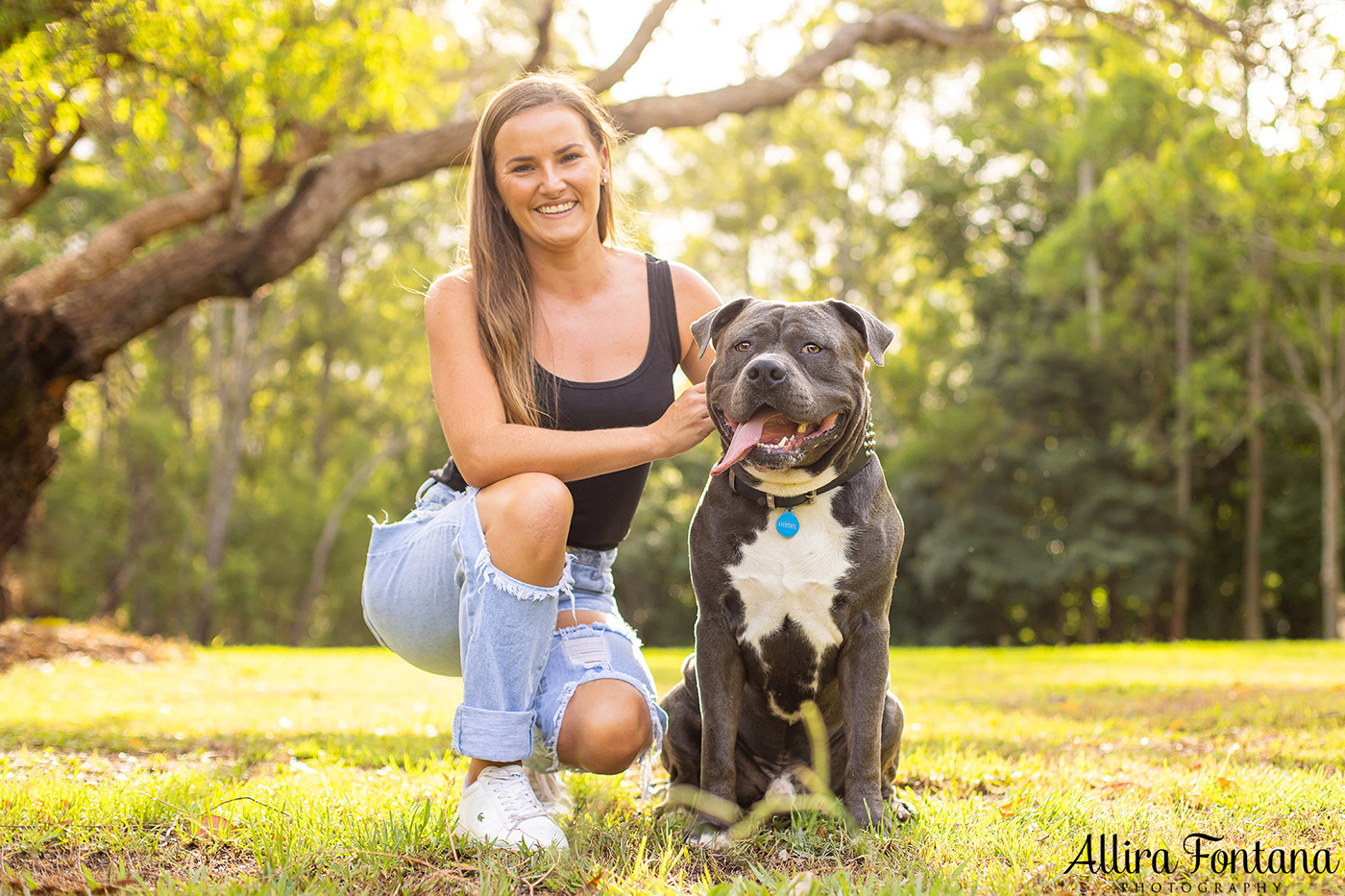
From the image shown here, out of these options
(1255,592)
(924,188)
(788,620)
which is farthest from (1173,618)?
(788,620)

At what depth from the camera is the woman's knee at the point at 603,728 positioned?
9.30 ft

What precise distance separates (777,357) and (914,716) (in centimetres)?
366

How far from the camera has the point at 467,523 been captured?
300cm

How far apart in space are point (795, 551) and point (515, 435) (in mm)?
893

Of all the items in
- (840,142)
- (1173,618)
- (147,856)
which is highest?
(840,142)

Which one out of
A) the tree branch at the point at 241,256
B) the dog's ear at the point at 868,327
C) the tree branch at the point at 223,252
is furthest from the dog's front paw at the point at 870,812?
the tree branch at the point at 241,256

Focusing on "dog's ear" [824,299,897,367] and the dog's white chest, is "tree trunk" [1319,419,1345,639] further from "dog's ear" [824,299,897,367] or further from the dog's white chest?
the dog's white chest

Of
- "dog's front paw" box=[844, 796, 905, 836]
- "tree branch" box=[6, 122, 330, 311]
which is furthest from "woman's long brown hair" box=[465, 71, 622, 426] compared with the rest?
"tree branch" box=[6, 122, 330, 311]

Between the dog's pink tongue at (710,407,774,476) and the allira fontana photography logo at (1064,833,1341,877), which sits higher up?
the dog's pink tongue at (710,407,774,476)

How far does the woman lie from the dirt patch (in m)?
6.87

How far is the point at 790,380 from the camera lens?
9.14 ft

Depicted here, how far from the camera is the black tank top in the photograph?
3.32 metres

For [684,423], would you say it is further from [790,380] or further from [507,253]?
[507,253]

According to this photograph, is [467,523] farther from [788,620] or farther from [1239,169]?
[1239,169]
